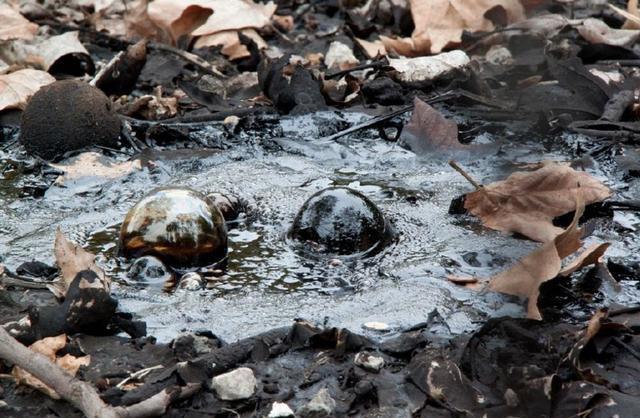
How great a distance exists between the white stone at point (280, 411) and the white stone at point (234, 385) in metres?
Result: 0.08

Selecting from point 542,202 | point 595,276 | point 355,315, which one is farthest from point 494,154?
point 355,315

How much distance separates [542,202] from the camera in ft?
9.73

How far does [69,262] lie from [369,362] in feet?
3.11

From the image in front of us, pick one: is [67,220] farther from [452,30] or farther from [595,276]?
[452,30]

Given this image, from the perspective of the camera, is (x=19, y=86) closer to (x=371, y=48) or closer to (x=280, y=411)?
(x=371, y=48)

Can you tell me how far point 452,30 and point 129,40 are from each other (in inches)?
73.6

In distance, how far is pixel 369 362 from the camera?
2334 millimetres

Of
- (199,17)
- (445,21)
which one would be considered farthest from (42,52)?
(445,21)

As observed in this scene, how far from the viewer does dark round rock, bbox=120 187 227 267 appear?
2938 mm

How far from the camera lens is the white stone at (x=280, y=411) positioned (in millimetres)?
2156

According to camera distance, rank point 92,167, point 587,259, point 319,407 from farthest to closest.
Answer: point 92,167 → point 587,259 → point 319,407

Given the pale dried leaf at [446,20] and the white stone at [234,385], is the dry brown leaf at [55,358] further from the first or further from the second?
the pale dried leaf at [446,20]

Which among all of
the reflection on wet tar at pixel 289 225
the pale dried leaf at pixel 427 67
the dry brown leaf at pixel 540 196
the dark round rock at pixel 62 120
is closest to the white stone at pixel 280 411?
the reflection on wet tar at pixel 289 225

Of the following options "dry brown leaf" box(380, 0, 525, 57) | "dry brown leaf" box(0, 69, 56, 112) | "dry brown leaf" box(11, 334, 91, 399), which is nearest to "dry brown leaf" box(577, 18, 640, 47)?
"dry brown leaf" box(380, 0, 525, 57)
